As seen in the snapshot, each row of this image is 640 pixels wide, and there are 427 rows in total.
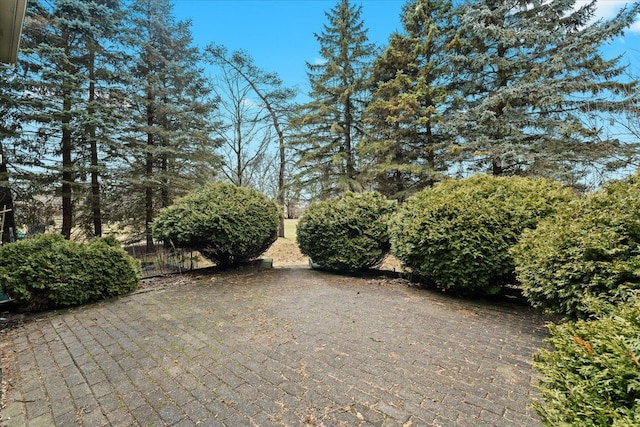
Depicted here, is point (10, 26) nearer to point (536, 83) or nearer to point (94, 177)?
point (94, 177)

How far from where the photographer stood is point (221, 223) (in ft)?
18.8

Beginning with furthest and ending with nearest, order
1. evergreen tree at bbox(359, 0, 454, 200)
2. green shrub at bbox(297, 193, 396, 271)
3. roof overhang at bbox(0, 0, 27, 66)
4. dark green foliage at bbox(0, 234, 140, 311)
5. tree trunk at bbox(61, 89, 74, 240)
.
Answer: evergreen tree at bbox(359, 0, 454, 200) → tree trunk at bbox(61, 89, 74, 240) → green shrub at bbox(297, 193, 396, 271) → dark green foliage at bbox(0, 234, 140, 311) → roof overhang at bbox(0, 0, 27, 66)

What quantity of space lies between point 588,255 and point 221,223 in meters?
5.44

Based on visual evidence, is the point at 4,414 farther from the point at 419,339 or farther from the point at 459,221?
the point at 459,221

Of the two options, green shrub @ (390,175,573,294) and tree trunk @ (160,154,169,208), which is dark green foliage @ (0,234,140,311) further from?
tree trunk @ (160,154,169,208)

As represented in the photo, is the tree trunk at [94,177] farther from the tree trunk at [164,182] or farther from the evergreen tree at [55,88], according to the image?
the tree trunk at [164,182]

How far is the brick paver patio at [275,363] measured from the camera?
1.96 metres

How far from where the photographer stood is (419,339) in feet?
9.83

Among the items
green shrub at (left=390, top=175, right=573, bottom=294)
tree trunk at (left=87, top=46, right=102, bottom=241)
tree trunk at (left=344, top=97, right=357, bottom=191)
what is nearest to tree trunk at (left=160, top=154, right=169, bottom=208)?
tree trunk at (left=87, top=46, right=102, bottom=241)

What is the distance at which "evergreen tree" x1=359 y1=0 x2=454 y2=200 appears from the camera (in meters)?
9.58

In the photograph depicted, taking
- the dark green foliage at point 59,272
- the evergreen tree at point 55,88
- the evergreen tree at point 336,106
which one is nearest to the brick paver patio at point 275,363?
the dark green foliage at point 59,272

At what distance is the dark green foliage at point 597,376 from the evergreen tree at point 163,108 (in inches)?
427

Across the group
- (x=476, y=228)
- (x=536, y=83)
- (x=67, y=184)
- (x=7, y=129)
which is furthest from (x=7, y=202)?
(x=536, y=83)

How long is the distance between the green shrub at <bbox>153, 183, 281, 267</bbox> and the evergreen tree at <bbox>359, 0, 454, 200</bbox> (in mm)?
5505
